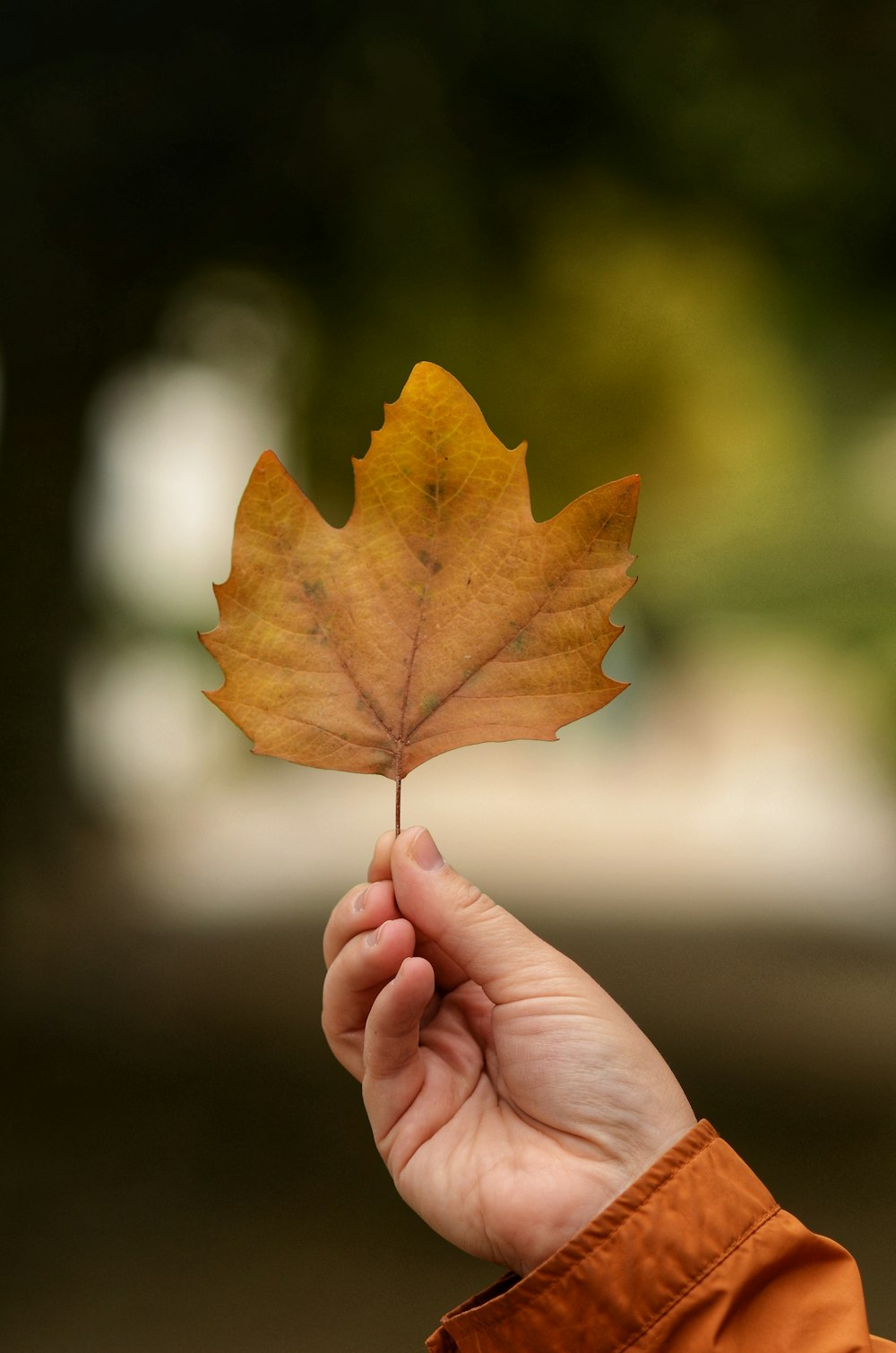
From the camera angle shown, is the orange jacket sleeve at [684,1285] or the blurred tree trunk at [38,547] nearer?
the orange jacket sleeve at [684,1285]

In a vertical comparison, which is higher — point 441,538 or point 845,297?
point 845,297

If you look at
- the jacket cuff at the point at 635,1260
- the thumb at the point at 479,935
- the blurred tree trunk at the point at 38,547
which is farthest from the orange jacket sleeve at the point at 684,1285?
the blurred tree trunk at the point at 38,547

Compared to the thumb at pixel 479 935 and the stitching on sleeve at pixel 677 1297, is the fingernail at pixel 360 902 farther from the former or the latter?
the stitching on sleeve at pixel 677 1297

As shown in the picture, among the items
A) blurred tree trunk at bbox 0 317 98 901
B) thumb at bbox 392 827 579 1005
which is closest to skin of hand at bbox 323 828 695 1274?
thumb at bbox 392 827 579 1005

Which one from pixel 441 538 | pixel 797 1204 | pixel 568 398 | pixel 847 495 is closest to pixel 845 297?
pixel 847 495

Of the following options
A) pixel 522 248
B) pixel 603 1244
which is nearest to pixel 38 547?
pixel 522 248

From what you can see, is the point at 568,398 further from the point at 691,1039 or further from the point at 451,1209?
the point at 451,1209
